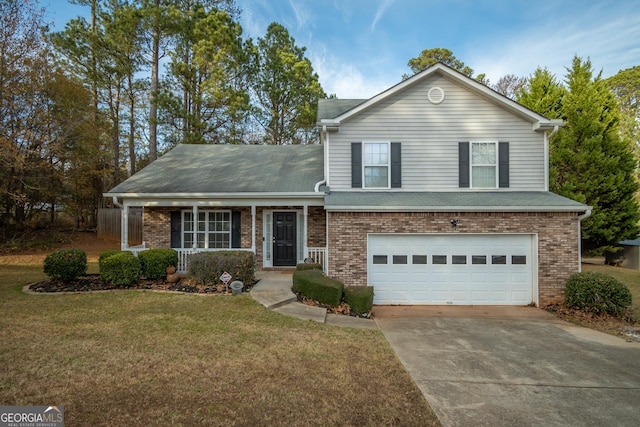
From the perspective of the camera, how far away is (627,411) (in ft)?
12.2

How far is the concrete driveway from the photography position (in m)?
3.62

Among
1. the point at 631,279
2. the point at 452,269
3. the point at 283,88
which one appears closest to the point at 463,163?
the point at 452,269

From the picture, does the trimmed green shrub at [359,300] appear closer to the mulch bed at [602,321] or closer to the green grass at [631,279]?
the mulch bed at [602,321]

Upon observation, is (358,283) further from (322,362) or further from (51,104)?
(51,104)

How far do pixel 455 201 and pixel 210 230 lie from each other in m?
8.39

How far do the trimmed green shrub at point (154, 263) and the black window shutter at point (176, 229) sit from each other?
2.35m

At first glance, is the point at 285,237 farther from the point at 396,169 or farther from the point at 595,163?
the point at 595,163

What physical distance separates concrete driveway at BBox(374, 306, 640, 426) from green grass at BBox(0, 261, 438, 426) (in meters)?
0.52

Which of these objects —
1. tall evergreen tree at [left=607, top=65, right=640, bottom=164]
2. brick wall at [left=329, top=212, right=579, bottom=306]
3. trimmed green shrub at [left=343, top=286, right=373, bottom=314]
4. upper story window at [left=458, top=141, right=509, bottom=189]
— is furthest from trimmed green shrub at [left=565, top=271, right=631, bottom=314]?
tall evergreen tree at [left=607, top=65, right=640, bottom=164]

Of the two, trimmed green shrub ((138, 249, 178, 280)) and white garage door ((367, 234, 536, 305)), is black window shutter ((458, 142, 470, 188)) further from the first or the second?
trimmed green shrub ((138, 249, 178, 280))

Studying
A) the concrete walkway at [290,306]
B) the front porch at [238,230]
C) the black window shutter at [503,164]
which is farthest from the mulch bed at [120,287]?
the black window shutter at [503,164]

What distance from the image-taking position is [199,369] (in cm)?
424

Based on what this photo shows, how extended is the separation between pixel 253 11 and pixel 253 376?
23722 millimetres

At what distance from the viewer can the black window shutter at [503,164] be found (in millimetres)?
9953
